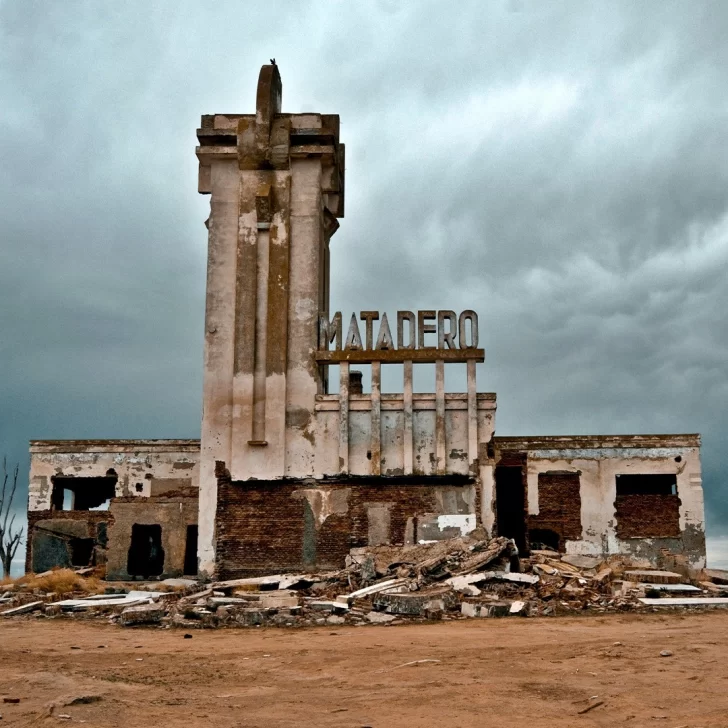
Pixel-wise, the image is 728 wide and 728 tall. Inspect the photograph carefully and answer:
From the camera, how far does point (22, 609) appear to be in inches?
659

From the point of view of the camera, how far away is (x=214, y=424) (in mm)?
22531

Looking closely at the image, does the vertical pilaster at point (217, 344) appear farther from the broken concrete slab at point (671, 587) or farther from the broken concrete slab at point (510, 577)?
the broken concrete slab at point (671, 587)

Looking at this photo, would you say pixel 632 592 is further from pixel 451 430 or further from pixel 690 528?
pixel 690 528

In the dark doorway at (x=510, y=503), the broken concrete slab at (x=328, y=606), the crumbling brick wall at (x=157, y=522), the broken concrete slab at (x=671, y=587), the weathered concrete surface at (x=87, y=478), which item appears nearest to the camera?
the broken concrete slab at (x=328, y=606)

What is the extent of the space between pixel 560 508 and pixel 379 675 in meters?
20.5

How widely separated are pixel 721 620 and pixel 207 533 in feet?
40.6

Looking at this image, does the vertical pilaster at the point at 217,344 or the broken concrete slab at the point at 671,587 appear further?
the vertical pilaster at the point at 217,344

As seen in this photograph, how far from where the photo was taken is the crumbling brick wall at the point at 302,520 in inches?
851

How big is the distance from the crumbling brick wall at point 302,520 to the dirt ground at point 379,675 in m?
7.48

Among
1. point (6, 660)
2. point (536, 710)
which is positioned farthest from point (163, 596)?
point (536, 710)

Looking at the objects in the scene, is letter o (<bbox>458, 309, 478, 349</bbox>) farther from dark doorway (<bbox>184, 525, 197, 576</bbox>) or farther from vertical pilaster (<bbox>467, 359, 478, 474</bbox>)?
dark doorway (<bbox>184, 525, 197, 576</bbox>)

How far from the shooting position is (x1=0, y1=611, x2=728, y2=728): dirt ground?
736cm

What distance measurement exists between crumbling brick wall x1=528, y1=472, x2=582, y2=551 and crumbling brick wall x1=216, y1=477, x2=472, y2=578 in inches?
326

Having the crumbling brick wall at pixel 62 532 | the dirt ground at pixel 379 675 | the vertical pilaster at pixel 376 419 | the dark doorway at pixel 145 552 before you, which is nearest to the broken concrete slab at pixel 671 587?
the dirt ground at pixel 379 675
